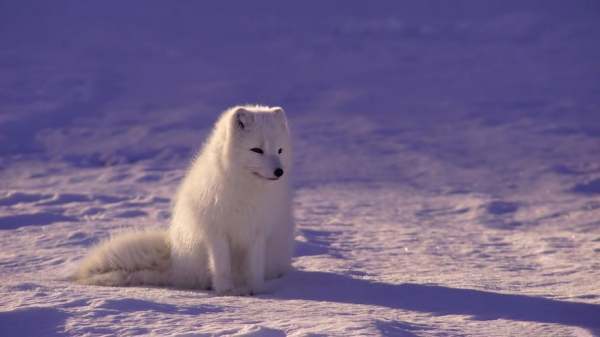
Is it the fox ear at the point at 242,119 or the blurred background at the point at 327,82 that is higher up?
the blurred background at the point at 327,82

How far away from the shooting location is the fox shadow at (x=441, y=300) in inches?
161

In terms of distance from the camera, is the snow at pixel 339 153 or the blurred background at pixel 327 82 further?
the blurred background at pixel 327 82

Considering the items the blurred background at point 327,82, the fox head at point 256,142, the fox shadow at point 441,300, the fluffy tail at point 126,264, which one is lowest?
the fox shadow at point 441,300

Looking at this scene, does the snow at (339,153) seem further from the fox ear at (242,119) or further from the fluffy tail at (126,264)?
the fox ear at (242,119)

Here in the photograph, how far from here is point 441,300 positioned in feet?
14.5

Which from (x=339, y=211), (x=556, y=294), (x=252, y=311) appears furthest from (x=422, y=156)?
(x=252, y=311)

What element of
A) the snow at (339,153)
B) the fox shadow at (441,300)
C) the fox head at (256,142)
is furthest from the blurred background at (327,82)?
the fox head at (256,142)

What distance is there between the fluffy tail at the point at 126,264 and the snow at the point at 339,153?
295mm

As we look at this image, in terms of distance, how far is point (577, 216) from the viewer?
25.6 ft

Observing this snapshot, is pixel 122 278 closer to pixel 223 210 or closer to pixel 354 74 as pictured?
pixel 223 210

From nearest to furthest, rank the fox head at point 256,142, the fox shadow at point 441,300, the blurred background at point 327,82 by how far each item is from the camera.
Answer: the fox shadow at point 441,300
the fox head at point 256,142
the blurred background at point 327,82

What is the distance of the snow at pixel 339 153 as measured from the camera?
4.13m

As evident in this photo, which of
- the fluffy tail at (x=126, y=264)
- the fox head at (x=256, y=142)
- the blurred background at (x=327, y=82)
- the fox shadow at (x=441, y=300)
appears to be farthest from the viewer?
the blurred background at (x=327, y=82)

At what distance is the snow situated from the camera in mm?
4133
